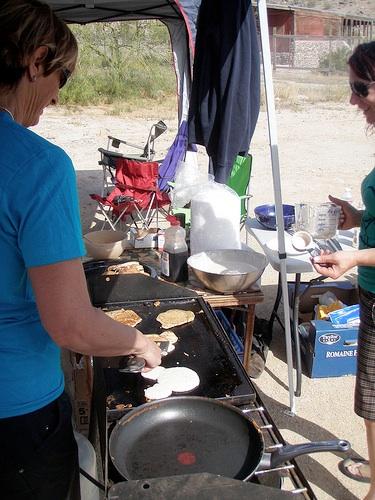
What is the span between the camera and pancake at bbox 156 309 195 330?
1.98 meters

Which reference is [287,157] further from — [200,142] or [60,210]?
[60,210]

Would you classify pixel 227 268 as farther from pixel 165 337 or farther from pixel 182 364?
pixel 182 364

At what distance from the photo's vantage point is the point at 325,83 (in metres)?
20.5

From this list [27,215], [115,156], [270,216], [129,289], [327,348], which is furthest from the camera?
[115,156]

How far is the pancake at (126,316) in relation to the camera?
6.59ft

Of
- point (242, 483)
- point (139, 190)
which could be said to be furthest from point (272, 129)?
point (139, 190)

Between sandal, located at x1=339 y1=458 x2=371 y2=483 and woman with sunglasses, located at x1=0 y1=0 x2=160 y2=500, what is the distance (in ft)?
5.63

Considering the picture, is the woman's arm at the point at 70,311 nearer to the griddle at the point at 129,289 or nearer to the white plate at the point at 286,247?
the griddle at the point at 129,289

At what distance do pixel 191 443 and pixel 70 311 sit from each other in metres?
0.54

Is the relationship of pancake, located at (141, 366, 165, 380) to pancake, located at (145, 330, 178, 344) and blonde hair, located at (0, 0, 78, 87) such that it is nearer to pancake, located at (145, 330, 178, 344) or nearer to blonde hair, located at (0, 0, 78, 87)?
pancake, located at (145, 330, 178, 344)

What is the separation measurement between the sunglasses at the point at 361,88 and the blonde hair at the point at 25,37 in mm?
1183

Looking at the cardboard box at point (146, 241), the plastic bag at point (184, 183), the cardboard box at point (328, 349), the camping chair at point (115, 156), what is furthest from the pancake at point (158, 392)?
the camping chair at point (115, 156)

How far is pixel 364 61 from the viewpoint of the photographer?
1795 mm

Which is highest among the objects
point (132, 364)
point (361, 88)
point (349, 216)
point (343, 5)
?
point (343, 5)
